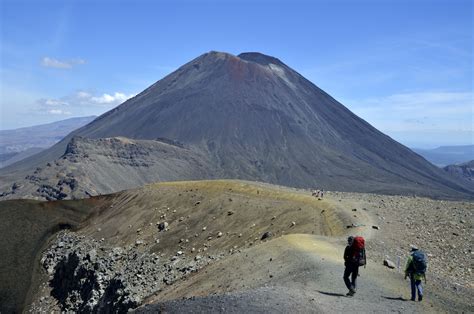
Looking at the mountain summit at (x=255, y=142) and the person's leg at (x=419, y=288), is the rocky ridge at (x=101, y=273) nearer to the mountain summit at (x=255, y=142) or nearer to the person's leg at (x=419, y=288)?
the person's leg at (x=419, y=288)

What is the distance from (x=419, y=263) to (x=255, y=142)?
142m

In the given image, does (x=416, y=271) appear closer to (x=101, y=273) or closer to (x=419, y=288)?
(x=419, y=288)

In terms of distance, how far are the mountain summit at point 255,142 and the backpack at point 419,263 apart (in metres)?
91.5

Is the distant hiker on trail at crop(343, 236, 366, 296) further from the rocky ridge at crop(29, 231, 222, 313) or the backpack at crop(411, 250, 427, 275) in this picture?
the rocky ridge at crop(29, 231, 222, 313)

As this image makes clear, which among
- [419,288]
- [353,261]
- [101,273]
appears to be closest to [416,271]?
[419,288]

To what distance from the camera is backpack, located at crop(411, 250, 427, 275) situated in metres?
14.6

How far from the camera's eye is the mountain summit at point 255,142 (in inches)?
4902

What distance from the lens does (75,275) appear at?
122 feet

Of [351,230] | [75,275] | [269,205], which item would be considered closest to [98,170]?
[75,275]

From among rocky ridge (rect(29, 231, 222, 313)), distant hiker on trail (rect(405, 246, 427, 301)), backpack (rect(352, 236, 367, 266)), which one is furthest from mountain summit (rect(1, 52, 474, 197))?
distant hiker on trail (rect(405, 246, 427, 301))

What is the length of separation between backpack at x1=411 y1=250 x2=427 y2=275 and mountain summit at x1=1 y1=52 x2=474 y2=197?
300ft

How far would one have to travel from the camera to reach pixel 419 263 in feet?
48.2

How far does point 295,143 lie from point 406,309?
469 ft

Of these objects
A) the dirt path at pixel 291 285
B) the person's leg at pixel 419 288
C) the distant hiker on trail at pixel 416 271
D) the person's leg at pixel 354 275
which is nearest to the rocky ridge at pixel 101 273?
the dirt path at pixel 291 285
